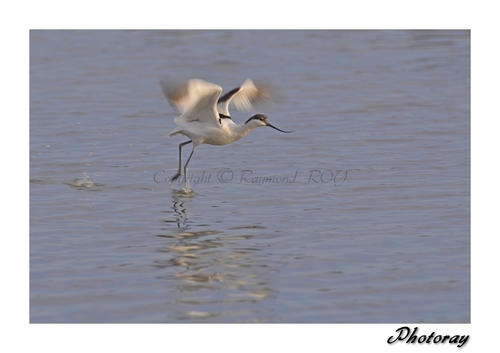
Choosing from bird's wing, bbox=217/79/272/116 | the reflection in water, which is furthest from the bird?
Result: the reflection in water

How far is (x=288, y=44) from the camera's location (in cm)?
2530

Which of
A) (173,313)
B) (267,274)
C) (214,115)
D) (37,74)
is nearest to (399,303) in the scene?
(267,274)

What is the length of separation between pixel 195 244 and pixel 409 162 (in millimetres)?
4791

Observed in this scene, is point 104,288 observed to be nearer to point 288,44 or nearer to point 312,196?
point 312,196

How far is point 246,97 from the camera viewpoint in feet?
41.0

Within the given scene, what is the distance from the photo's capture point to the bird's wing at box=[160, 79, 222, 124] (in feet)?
36.6

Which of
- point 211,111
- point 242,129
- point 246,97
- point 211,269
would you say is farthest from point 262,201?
point 211,269

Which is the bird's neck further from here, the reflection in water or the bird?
the reflection in water

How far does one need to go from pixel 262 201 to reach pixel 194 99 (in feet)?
5.20

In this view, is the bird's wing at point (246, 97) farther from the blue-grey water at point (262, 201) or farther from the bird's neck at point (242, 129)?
the bird's neck at point (242, 129)

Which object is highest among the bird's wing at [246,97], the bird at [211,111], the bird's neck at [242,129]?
the bird's wing at [246,97]

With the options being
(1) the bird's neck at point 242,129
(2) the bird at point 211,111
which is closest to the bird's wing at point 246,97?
(2) the bird at point 211,111

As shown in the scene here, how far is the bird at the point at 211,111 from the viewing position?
11391 mm

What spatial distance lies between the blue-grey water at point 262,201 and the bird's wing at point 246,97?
199 mm
